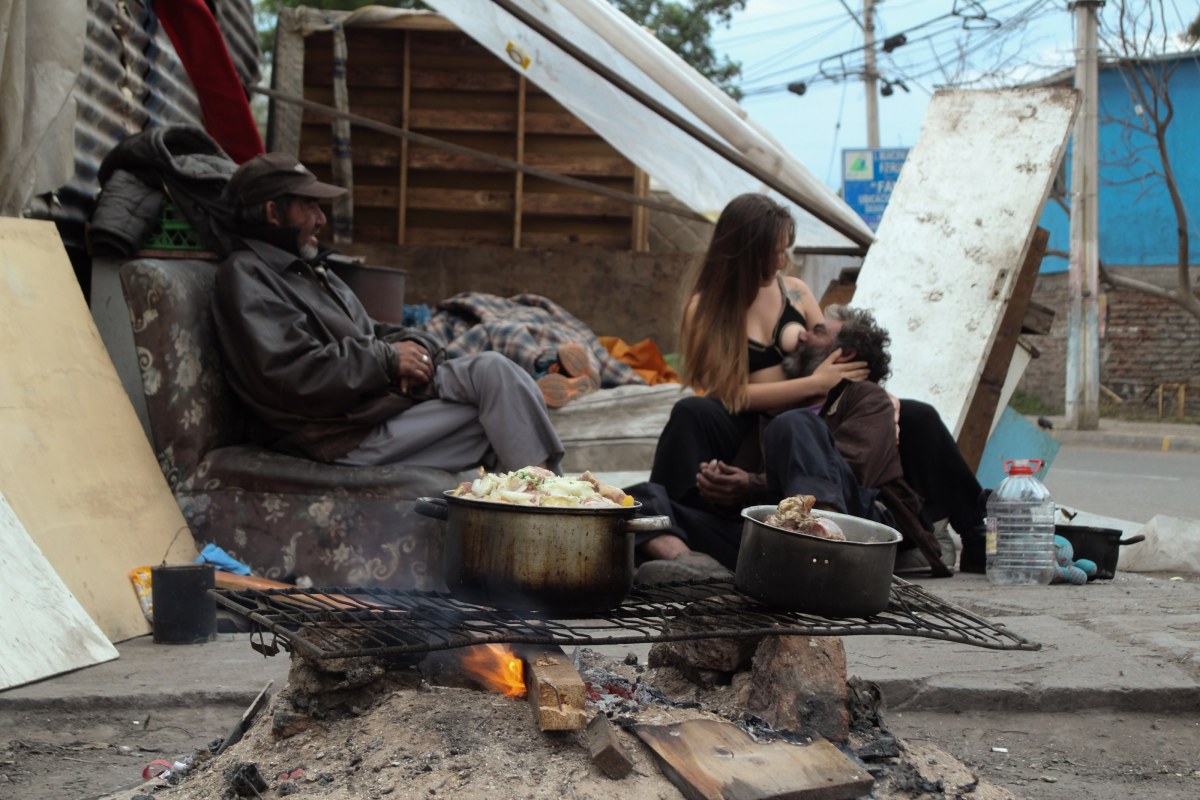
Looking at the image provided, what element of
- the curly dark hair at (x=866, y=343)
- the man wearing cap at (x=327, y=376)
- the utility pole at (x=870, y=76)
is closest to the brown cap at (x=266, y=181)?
the man wearing cap at (x=327, y=376)

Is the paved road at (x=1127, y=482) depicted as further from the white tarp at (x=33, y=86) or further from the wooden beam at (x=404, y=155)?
the white tarp at (x=33, y=86)

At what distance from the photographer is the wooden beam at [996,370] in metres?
5.80

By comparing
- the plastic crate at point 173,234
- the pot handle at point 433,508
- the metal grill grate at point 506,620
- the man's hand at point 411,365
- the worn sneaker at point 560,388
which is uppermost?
the plastic crate at point 173,234

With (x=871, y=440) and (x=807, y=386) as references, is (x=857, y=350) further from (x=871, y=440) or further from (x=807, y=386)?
(x=871, y=440)

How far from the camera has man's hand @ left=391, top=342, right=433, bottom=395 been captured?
4562 millimetres

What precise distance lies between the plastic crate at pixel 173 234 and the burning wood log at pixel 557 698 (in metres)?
3.09

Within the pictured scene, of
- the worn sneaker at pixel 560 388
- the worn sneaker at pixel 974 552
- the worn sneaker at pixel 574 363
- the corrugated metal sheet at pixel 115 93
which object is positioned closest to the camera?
the worn sneaker at pixel 974 552

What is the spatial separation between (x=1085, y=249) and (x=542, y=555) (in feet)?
46.1

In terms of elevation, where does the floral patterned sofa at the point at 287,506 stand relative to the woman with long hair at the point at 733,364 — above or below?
below

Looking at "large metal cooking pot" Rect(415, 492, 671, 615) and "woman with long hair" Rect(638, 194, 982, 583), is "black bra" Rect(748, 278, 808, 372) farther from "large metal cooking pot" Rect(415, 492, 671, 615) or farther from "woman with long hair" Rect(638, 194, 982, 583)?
"large metal cooking pot" Rect(415, 492, 671, 615)

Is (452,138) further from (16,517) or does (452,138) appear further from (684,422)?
(16,517)

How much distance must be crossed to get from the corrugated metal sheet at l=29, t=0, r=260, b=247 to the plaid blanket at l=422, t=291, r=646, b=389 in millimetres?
1881

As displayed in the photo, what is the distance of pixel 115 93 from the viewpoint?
5910 millimetres

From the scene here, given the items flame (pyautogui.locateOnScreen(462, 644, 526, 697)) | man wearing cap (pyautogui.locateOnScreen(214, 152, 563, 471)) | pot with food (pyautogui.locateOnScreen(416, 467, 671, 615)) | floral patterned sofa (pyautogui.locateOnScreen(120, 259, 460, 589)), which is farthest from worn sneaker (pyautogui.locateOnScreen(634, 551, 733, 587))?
pot with food (pyautogui.locateOnScreen(416, 467, 671, 615))
